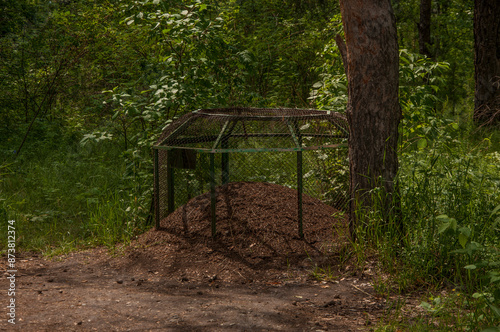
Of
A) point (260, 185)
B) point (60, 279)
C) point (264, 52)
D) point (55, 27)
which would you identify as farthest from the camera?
point (55, 27)

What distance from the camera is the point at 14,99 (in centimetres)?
1052

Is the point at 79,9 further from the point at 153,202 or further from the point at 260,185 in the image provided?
the point at 260,185

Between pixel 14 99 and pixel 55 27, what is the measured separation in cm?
189

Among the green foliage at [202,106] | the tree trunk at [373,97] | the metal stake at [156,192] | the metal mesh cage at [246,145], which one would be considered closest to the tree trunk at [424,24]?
the green foliage at [202,106]

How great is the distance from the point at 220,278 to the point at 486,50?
8.28 metres

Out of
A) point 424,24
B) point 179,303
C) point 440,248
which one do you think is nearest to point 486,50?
point 424,24

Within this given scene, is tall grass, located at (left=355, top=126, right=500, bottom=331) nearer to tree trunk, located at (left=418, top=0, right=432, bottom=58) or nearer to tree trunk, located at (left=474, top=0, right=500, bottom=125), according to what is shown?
tree trunk, located at (left=474, top=0, right=500, bottom=125)

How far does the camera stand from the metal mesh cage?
5.48m

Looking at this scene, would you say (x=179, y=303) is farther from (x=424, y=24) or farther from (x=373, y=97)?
(x=424, y=24)

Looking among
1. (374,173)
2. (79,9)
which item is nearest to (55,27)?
(79,9)

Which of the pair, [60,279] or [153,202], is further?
[153,202]

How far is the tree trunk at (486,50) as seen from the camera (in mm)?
9742

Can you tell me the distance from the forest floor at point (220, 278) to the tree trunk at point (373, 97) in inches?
26.3

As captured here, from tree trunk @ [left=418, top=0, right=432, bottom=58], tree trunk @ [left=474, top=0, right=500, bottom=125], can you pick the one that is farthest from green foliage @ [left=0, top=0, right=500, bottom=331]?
tree trunk @ [left=418, top=0, right=432, bottom=58]
